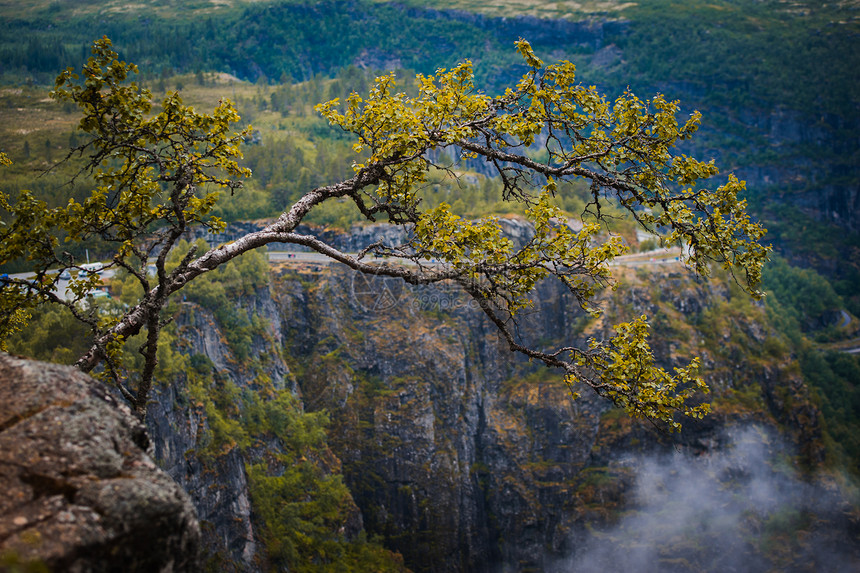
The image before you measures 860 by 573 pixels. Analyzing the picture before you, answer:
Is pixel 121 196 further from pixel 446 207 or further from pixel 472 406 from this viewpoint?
pixel 472 406

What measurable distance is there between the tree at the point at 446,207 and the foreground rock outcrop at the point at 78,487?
9.56 feet

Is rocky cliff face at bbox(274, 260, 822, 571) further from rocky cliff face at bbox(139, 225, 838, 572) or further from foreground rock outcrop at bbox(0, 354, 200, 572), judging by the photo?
foreground rock outcrop at bbox(0, 354, 200, 572)

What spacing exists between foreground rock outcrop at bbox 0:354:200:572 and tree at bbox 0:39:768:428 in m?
2.91

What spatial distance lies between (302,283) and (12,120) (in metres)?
73.5

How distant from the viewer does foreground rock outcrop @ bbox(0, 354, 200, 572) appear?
18.1 ft

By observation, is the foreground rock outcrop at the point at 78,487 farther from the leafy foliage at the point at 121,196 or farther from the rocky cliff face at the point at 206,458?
the rocky cliff face at the point at 206,458

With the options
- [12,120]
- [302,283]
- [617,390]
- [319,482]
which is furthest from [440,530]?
[12,120]

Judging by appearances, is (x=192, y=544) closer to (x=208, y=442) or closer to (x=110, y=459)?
(x=110, y=459)

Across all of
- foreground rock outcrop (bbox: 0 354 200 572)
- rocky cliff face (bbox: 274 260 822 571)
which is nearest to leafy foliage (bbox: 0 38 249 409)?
foreground rock outcrop (bbox: 0 354 200 572)

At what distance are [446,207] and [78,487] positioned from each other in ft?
23.9

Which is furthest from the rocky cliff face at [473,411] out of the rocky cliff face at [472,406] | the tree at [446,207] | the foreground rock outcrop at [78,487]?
the foreground rock outcrop at [78,487]

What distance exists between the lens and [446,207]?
11562 millimetres

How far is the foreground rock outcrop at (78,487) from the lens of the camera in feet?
18.1

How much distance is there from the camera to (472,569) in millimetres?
98938
